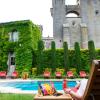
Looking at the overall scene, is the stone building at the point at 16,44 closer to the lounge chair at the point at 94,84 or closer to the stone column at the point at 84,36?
the stone column at the point at 84,36

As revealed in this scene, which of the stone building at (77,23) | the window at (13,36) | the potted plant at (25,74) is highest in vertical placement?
the stone building at (77,23)

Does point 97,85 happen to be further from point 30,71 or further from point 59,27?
point 59,27

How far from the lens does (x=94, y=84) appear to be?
3.64 m

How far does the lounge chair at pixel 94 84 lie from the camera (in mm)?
3283

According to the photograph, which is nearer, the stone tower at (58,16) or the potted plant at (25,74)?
the potted plant at (25,74)

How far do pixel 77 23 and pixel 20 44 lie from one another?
49.4 ft

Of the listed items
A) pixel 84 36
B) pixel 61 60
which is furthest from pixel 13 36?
pixel 84 36

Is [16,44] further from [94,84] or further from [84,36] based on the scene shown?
[94,84]

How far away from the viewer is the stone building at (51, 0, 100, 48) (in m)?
38.3

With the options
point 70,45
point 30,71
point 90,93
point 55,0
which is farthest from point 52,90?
point 55,0

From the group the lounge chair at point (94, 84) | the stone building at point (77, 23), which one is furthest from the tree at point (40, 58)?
the lounge chair at point (94, 84)

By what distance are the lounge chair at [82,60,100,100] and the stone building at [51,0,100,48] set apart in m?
33.9

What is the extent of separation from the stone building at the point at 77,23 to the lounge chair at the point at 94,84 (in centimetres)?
3395

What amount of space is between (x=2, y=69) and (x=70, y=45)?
14.4 metres
